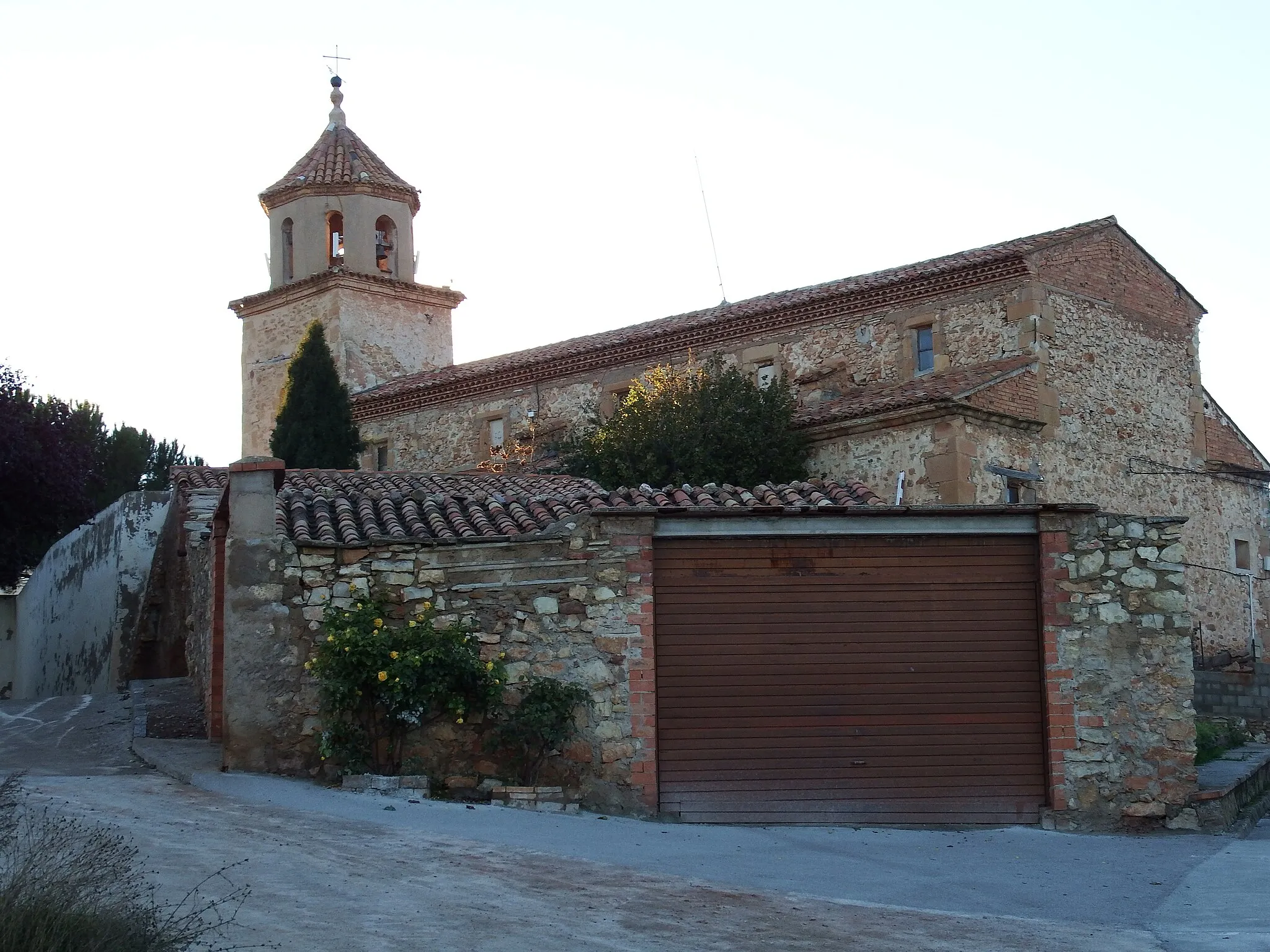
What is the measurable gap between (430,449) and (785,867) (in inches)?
870

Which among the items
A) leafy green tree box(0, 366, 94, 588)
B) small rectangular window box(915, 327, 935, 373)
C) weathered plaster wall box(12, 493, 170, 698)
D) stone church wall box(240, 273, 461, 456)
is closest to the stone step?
small rectangular window box(915, 327, 935, 373)

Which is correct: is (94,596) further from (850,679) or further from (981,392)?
(850,679)

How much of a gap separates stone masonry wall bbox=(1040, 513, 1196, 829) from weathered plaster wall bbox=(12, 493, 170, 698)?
1504cm

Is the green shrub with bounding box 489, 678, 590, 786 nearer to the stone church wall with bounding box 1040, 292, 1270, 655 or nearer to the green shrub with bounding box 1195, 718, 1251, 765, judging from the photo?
the green shrub with bounding box 1195, 718, 1251, 765

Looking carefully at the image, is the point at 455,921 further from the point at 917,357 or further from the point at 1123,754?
the point at 917,357

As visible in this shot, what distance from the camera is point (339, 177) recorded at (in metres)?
33.7

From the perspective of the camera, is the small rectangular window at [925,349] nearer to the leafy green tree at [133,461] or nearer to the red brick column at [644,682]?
the red brick column at [644,682]

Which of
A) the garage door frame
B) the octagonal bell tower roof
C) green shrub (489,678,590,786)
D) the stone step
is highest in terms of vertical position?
the octagonal bell tower roof

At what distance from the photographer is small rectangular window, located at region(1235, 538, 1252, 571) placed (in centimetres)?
2684

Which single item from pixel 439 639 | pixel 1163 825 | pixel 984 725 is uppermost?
pixel 439 639

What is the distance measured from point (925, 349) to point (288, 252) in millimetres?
16778

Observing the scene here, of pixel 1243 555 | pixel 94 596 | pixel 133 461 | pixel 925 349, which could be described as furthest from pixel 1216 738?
pixel 133 461

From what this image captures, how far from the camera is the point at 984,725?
13055mm

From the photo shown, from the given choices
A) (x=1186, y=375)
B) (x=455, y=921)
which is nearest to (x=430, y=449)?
(x=1186, y=375)
